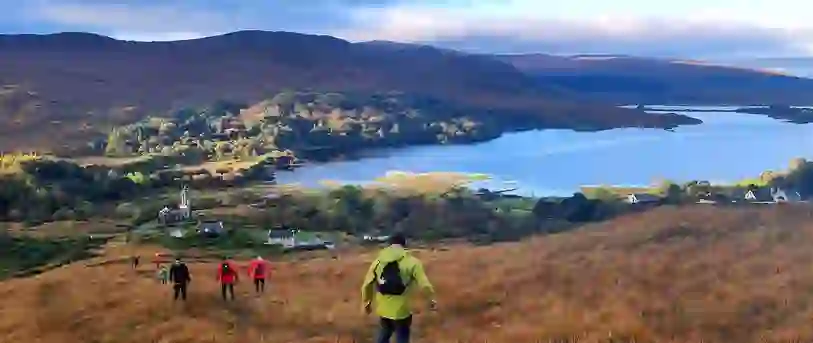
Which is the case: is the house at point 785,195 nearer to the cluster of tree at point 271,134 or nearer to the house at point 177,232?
the house at point 177,232

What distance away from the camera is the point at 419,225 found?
247 ft

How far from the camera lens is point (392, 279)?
10430 millimetres

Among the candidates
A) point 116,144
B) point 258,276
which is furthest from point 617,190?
point 116,144

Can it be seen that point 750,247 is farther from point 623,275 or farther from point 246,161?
point 246,161

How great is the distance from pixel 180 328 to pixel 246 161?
11772 cm

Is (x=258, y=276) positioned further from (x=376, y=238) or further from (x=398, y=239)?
(x=376, y=238)

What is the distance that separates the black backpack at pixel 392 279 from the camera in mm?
10430

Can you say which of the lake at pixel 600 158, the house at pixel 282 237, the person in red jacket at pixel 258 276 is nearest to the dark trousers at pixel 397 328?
the person in red jacket at pixel 258 276

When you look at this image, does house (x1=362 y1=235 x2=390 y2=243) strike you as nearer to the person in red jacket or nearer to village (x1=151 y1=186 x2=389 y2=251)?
village (x1=151 y1=186 x2=389 y2=251)

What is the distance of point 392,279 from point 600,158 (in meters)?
136

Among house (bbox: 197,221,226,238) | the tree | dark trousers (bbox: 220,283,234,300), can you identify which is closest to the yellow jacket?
dark trousers (bbox: 220,283,234,300)

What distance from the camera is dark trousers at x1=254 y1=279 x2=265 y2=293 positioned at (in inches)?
913

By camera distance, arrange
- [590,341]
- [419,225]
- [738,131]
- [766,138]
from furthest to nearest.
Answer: [738,131] → [766,138] → [419,225] → [590,341]

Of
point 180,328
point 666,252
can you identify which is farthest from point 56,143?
point 180,328
